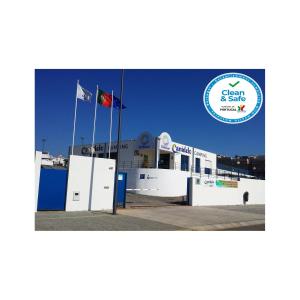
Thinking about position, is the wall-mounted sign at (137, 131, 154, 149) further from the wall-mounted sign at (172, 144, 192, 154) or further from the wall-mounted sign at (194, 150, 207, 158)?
the wall-mounted sign at (194, 150, 207, 158)

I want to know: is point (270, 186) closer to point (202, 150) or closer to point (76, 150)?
point (202, 150)

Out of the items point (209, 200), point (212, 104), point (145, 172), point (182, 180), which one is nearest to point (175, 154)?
point (182, 180)

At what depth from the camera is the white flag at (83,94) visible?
552 inches

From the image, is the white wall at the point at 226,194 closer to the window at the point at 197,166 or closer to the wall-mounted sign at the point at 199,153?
the window at the point at 197,166

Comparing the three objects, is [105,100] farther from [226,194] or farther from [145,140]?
[145,140]

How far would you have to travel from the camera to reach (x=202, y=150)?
35281 mm

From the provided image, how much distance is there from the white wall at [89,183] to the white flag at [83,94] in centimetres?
316

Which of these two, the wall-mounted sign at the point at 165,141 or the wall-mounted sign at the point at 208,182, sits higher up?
the wall-mounted sign at the point at 165,141

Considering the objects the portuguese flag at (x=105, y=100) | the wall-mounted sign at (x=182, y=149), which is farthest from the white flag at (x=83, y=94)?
the wall-mounted sign at (x=182, y=149)

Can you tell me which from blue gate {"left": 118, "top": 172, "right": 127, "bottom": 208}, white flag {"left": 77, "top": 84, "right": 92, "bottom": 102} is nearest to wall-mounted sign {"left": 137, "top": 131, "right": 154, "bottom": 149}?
blue gate {"left": 118, "top": 172, "right": 127, "bottom": 208}

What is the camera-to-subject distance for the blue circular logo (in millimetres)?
9430

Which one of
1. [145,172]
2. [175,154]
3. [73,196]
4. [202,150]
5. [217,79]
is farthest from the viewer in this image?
[202,150]

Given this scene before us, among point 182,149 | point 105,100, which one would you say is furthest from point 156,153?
point 105,100

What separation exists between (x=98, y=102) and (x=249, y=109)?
8.16 meters
